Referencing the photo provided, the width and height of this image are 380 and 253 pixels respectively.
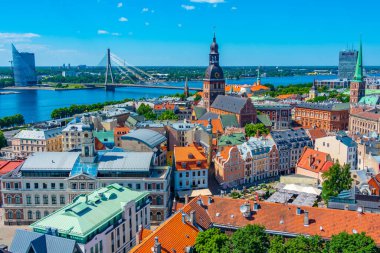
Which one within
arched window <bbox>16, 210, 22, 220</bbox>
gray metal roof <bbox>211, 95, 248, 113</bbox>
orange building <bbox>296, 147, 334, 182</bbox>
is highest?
gray metal roof <bbox>211, 95, 248, 113</bbox>

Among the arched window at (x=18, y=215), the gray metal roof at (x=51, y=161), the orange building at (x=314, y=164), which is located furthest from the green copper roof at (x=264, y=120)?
the arched window at (x=18, y=215)

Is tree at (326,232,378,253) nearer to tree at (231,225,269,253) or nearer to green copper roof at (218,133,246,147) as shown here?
tree at (231,225,269,253)

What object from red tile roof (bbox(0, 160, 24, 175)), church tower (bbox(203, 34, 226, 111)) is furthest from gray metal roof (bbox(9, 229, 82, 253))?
church tower (bbox(203, 34, 226, 111))

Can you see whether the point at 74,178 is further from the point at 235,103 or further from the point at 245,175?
the point at 235,103

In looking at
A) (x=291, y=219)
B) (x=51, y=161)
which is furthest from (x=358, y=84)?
(x=51, y=161)

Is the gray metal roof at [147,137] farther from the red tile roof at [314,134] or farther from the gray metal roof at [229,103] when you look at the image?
the gray metal roof at [229,103]

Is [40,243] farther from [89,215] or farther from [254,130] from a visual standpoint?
[254,130]

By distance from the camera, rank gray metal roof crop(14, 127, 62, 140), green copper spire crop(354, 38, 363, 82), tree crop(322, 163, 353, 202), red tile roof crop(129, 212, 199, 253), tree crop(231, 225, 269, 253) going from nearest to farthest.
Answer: tree crop(231, 225, 269, 253) < red tile roof crop(129, 212, 199, 253) < tree crop(322, 163, 353, 202) < gray metal roof crop(14, 127, 62, 140) < green copper spire crop(354, 38, 363, 82)

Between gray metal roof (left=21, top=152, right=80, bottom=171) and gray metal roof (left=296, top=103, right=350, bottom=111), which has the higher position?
gray metal roof (left=296, top=103, right=350, bottom=111)
